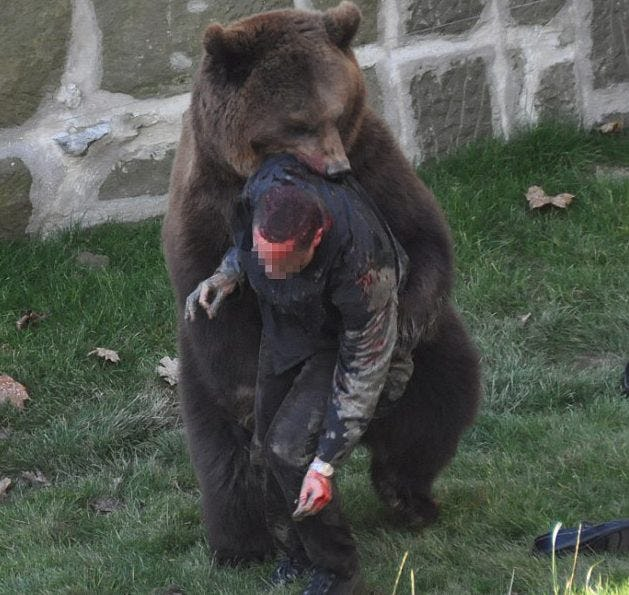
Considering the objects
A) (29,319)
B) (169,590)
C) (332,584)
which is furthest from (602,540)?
(29,319)

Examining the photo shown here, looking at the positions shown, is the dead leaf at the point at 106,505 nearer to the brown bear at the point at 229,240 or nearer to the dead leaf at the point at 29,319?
the brown bear at the point at 229,240

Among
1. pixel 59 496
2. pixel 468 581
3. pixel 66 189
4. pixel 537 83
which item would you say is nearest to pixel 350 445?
pixel 468 581

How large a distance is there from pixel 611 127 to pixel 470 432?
8.71 feet

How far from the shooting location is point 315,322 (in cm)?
354

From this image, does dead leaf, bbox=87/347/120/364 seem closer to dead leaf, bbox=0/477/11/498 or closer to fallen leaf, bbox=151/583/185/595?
dead leaf, bbox=0/477/11/498

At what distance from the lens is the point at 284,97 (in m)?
3.39

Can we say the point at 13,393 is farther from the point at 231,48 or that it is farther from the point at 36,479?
the point at 231,48

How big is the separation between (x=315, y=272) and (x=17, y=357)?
3.00m

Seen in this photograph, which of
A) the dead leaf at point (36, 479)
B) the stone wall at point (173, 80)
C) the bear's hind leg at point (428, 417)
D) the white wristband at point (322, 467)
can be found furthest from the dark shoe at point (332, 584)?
the stone wall at point (173, 80)

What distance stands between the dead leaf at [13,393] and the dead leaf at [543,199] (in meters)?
2.90

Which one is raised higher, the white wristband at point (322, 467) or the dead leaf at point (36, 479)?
the white wristband at point (322, 467)

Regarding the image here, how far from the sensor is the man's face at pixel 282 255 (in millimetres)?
3213

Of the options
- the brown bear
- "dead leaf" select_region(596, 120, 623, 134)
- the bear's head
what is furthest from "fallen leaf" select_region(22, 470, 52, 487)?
"dead leaf" select_region(596, 120, 623, 134)

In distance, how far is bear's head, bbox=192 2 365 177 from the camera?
3395mm
